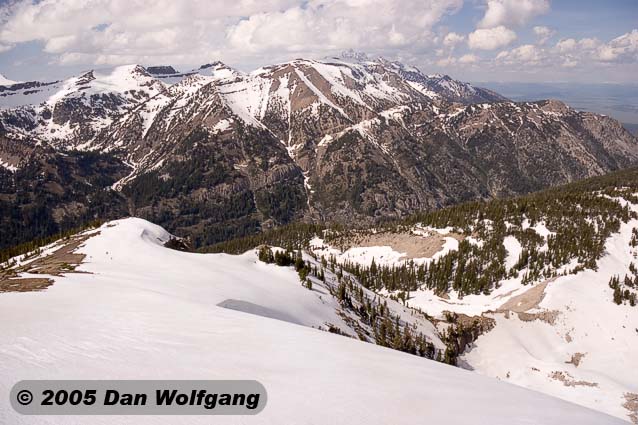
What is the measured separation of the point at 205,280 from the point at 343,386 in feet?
77.0

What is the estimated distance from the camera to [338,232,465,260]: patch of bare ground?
390 ft

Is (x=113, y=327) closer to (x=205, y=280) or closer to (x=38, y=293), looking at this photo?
(x=38, y=293)

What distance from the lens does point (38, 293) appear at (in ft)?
63.8

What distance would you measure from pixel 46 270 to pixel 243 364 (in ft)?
83.5

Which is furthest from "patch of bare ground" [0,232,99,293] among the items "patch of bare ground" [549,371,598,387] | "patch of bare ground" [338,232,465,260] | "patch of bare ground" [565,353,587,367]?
"patch of bare ground" [338,232,465,260]

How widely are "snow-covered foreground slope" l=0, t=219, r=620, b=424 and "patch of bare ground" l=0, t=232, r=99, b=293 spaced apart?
321 centimetres

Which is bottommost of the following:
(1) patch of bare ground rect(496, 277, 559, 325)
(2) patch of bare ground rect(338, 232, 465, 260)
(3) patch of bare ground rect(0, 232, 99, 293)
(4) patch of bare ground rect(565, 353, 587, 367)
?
(4) patch of bare ground rect(565, 353, 587, 367)

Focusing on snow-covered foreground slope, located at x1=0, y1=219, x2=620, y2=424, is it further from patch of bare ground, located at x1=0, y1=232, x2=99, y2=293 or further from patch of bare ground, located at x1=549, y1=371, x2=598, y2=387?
patch of bare ground, located at x1=549, y1=371, x2=598, y2=387

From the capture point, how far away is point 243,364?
36.5 ft

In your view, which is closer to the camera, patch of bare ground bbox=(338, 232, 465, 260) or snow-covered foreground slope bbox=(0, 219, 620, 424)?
snow-covered foreground slope bbox=(0, 219, 620, 424)

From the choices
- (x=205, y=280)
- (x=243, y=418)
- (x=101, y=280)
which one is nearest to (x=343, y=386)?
(x=243, y=418)

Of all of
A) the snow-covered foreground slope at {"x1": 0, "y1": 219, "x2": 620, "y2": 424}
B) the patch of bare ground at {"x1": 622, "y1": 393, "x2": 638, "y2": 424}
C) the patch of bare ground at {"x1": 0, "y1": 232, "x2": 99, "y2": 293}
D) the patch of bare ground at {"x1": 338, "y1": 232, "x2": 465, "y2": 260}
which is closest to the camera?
the snow-covered foreground slope at {"x1": 0, "y1": 219, "x2": 620, "y2": 424}

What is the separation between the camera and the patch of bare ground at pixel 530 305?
72.6 meters

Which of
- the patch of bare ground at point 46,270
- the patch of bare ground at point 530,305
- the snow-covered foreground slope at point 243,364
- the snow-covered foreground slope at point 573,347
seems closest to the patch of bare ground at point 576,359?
the snow-covered foreground slope at point 573,347
